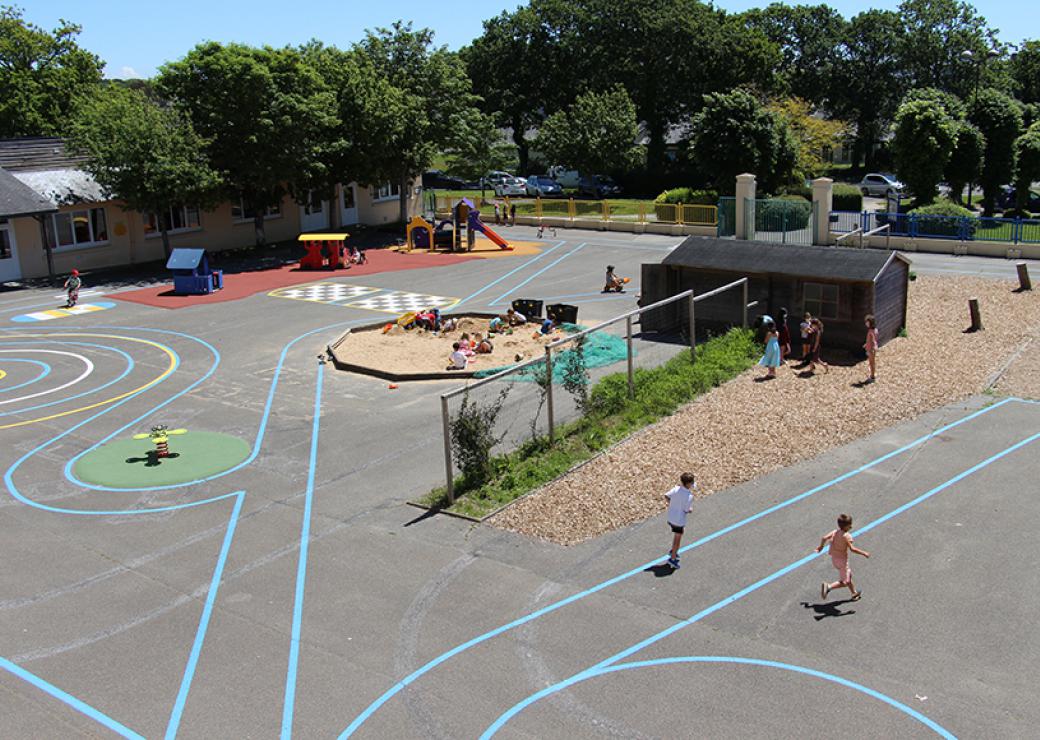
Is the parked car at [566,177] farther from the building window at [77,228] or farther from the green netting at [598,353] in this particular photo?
the green netting at [598,353]

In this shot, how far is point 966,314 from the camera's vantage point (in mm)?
28641

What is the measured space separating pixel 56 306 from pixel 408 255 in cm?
1551

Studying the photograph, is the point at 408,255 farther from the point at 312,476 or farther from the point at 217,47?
the point at 312,476

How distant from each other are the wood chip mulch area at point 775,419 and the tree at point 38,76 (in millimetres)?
49212

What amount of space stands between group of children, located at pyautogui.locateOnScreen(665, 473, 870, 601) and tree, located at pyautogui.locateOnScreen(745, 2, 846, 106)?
3053 inches

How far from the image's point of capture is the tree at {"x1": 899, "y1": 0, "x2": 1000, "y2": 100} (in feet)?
263

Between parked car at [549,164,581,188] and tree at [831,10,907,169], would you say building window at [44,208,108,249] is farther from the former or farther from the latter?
tree at [831,10,907,169]

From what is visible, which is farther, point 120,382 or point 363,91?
point 363,91

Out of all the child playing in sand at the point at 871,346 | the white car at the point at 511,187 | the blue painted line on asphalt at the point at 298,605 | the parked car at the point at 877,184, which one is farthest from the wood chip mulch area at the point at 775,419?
the white car at the point at 511,187

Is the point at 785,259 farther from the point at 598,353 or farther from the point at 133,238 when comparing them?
the point at 133,238

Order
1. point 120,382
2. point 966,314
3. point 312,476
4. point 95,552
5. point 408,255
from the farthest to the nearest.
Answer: point 408,255 → point 966,314 → point 120,382 → point 312,476 → point 95,552

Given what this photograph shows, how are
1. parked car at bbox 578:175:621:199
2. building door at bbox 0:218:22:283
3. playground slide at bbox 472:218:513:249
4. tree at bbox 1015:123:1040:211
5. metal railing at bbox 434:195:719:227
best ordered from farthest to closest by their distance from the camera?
parked car at bbox 578:175:621:199 < metal railing at bbox 434:195:719:227 < tree at bbox 1015:123:1040:211 < playground slide at bbox 472:218:513:249 < building door at bbox 0:218:22:283

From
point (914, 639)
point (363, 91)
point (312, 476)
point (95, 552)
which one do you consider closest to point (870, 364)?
point (914, 639)

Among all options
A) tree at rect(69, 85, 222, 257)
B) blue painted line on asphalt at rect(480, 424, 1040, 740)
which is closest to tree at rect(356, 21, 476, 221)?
tree at rect(69, 85, 222, 257)
